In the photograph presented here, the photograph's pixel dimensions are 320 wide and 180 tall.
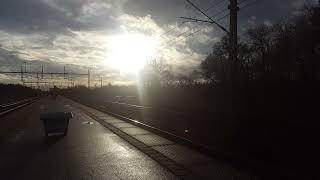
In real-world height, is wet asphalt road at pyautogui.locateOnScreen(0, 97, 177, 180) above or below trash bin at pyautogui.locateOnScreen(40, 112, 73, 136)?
below

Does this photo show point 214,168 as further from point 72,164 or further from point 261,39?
point 261,39

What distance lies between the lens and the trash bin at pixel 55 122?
16.8 metres

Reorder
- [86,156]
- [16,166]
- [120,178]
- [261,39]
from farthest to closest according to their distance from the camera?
[261,39] → [86,156] → [16,166] → [120,178]

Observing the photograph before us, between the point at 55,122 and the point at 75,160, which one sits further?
the point at 55,122

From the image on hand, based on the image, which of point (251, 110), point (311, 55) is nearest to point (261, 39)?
point (311, 55)

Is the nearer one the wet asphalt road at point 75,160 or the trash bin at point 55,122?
the wet asphalt road at point 75,160

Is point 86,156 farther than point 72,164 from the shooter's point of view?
Yes

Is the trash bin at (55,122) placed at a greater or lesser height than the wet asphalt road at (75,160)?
greater

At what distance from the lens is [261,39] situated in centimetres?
6156

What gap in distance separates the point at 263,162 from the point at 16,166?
6346 millimetres

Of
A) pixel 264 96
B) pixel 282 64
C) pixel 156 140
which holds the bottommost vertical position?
pixel 156 140

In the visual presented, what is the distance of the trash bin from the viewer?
55.0 ft

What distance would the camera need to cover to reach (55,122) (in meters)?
17.1

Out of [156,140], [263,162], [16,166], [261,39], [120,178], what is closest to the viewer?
[120,178]
